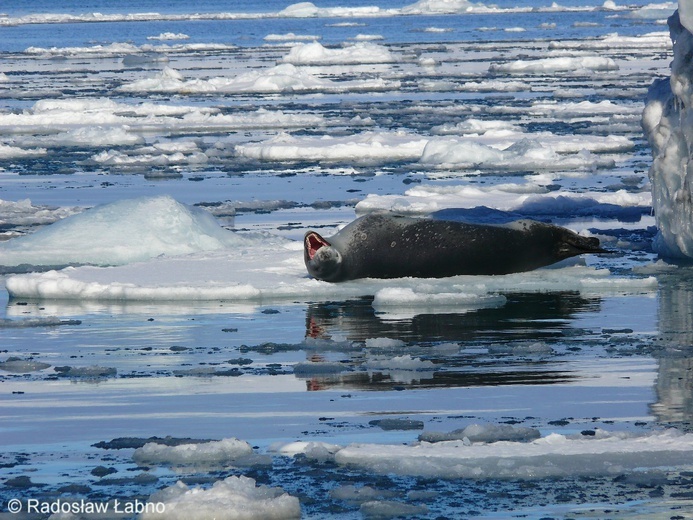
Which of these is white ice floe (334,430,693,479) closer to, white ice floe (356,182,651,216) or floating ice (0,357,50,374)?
floating ice (0,357,50,374)

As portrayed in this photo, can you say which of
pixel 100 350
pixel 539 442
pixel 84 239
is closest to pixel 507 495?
pixel 539 442

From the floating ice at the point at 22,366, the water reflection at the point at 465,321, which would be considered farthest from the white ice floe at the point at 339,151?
Result: the floating ice at the point at 22,366

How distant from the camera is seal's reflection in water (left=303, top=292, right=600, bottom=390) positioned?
6.41m

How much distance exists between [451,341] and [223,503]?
3.00m

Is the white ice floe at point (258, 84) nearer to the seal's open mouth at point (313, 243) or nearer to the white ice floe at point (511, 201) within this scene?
the white ice floe at point (511, 201)

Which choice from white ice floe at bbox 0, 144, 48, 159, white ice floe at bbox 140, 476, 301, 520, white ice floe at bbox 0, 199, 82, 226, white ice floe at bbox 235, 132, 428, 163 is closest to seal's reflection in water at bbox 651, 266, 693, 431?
white ice floe at bbox 140, 476, 301, 520

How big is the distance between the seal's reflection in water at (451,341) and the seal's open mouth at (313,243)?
0.42m

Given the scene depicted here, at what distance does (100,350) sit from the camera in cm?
722

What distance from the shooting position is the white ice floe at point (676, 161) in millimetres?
9672

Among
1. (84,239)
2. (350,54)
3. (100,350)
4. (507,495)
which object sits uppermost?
(350,54)

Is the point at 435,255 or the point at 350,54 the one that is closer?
the point at 435,255

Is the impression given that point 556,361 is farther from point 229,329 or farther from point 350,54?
point 350,54

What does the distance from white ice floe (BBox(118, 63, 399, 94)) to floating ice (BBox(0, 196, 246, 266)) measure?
21.2m

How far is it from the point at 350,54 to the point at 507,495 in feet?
130
